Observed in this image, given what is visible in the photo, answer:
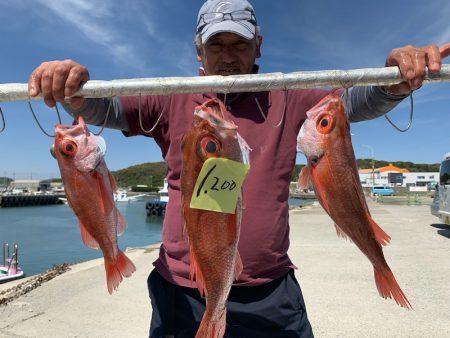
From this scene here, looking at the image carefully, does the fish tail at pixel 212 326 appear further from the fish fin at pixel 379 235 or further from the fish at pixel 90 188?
the fish fin at pixel 379 235

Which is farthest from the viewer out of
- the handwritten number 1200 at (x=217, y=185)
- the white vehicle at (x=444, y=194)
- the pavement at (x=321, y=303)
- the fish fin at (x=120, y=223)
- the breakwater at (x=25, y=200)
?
the breakwater at (x=25, y=200)

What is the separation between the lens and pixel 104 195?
7.18ft

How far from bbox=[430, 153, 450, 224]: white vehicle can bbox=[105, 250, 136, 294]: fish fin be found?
12.9 m

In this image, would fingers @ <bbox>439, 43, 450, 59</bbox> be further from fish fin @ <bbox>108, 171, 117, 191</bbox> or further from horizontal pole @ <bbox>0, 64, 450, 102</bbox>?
fish fin @ <bbox>108, 171, 117, 191</bbox>

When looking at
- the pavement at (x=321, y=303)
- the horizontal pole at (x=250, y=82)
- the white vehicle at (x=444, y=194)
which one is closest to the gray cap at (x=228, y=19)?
the horizontal pole at (x=250, y=82)

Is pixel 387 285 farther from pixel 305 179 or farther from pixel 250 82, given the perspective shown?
pixel 250 82

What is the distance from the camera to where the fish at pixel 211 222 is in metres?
1.75

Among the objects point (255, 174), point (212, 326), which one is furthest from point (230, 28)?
point (212, 326)

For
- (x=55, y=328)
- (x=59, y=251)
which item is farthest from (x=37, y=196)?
(x=55, y=328)

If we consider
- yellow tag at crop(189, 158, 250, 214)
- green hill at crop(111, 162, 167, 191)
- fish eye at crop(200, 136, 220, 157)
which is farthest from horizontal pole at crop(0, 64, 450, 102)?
green hill at crop(111, 162, 167, 191)

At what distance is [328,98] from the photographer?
6.30 feet

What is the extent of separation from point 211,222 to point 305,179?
525mm

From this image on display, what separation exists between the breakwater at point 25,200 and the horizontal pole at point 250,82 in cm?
7895

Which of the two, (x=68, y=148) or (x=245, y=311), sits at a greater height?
(x=68, y=148)
